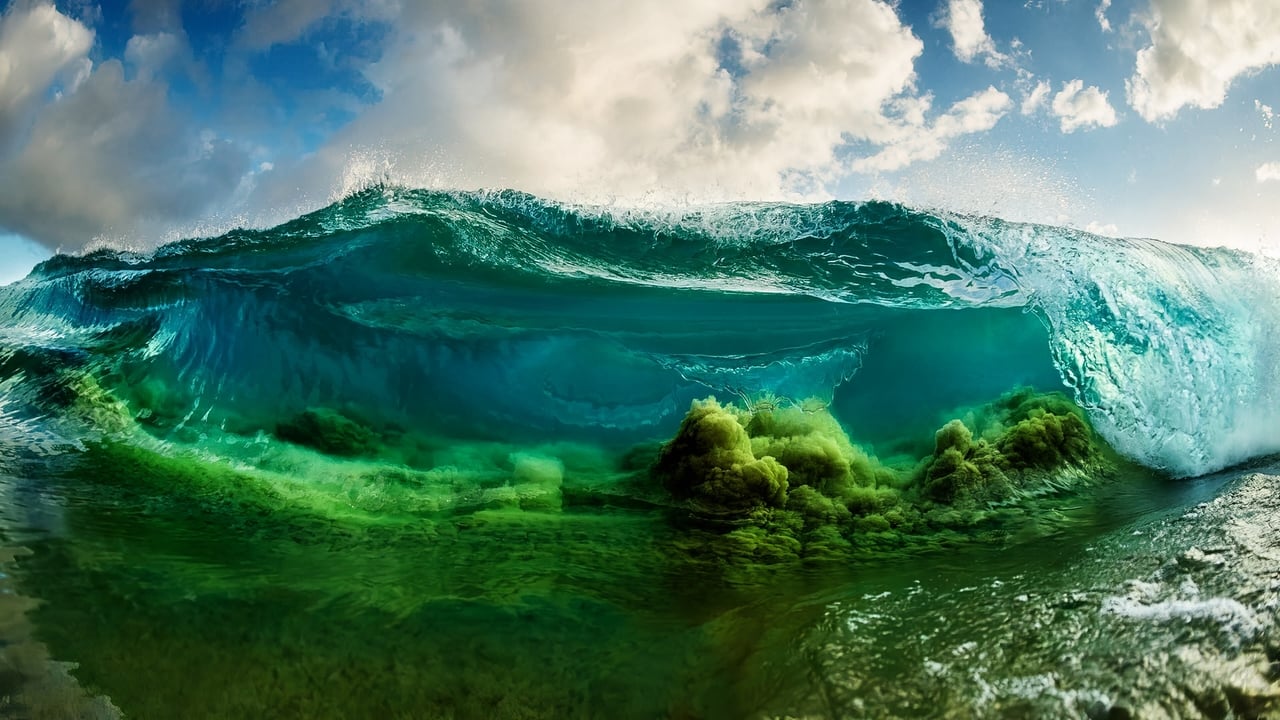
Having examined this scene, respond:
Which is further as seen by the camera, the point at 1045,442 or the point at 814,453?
the point at 1045,442

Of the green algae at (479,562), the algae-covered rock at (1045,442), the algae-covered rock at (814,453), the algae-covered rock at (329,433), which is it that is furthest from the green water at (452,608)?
the algae-covered rock at (329,433)

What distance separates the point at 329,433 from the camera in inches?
247

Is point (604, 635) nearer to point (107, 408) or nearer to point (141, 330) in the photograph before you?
point (107, 408)

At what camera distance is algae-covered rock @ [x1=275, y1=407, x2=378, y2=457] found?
6.18 m

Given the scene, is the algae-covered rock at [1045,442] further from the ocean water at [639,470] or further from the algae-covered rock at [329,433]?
the algae-covered rock at [329,433]

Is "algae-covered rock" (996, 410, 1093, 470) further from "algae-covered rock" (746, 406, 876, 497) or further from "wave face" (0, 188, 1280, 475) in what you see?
"algae-covered rock" (746, 406, 876, 497)

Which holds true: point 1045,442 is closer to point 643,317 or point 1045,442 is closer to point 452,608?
point 643,317

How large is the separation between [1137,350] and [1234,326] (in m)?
1.32

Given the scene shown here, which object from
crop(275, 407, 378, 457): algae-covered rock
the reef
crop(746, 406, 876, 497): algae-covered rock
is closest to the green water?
the reef

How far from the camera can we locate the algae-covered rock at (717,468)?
4.79 metres

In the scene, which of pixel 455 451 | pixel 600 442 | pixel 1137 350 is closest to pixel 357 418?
pixel 455 451

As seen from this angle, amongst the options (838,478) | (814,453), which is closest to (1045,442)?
(838,478)

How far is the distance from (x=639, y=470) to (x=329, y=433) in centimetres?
289

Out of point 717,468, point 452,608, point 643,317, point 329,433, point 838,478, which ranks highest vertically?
point 643,317
